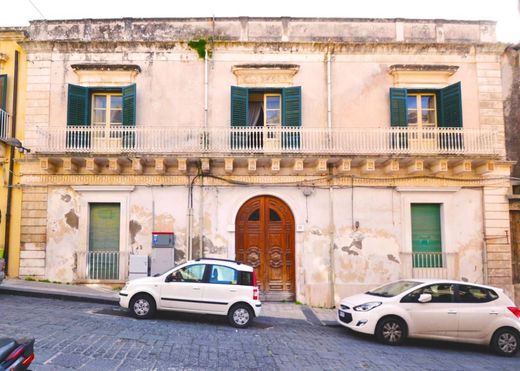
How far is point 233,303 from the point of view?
977 cm

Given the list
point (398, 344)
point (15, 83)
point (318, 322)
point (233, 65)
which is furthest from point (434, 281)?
point (15, 83)

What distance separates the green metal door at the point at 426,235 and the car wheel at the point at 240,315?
6.38m

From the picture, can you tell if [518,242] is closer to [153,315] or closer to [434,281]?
[434,281]

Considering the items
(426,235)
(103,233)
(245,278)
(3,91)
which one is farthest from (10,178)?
(426,235)

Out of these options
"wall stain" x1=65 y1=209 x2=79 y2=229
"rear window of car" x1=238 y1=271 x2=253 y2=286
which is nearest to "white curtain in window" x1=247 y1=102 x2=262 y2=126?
"rear window of car" x1=238 y1=271 x2=253 y2=286

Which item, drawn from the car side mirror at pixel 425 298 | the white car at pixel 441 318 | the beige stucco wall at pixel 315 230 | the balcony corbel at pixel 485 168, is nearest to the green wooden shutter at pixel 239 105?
the beige stucco wall at pixel 315 230

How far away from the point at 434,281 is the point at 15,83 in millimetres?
13971

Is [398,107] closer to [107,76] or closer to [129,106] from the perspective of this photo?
[129,106]

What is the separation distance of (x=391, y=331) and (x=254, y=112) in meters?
8.19

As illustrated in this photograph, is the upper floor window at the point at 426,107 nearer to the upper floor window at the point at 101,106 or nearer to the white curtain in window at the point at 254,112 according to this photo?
the white curtain in window at the point at 254,112

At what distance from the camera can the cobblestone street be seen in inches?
267

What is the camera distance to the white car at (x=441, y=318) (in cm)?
919

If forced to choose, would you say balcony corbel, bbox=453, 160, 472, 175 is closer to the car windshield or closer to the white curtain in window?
the car windshield

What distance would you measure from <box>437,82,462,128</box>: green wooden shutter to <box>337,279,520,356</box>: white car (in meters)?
6.39
